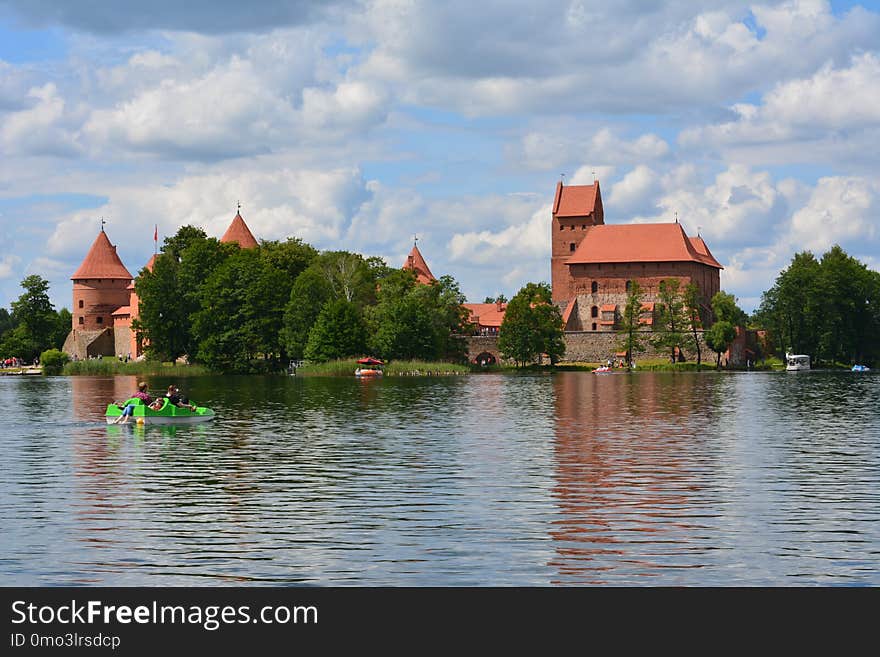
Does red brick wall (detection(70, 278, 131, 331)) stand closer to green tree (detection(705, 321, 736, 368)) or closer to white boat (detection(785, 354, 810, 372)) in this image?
green tree (detection(705, 321, 736, 368))

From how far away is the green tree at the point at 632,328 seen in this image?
116m

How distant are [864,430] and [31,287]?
11095 centimetres

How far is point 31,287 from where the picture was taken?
13112 cm

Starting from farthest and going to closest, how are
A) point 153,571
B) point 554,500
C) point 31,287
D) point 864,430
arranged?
point 31,287 → point 864,430 → point 554,500 → point 153,571

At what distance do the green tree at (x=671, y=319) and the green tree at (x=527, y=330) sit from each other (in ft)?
33.3

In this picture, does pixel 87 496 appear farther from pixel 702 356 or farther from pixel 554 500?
pixel 702 356

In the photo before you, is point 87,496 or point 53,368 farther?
point 53,368

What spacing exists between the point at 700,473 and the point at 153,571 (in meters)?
12.7

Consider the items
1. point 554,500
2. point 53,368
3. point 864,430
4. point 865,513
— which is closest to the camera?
point 865,513

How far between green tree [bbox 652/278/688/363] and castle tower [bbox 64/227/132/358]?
58479 millimetres

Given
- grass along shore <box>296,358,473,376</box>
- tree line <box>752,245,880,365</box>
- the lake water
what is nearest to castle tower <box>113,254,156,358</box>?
grass along shore <box>296,358,473,376</box>

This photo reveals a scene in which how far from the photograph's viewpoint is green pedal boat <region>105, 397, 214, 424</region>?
37.1 meters

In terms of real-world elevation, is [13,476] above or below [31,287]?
below
